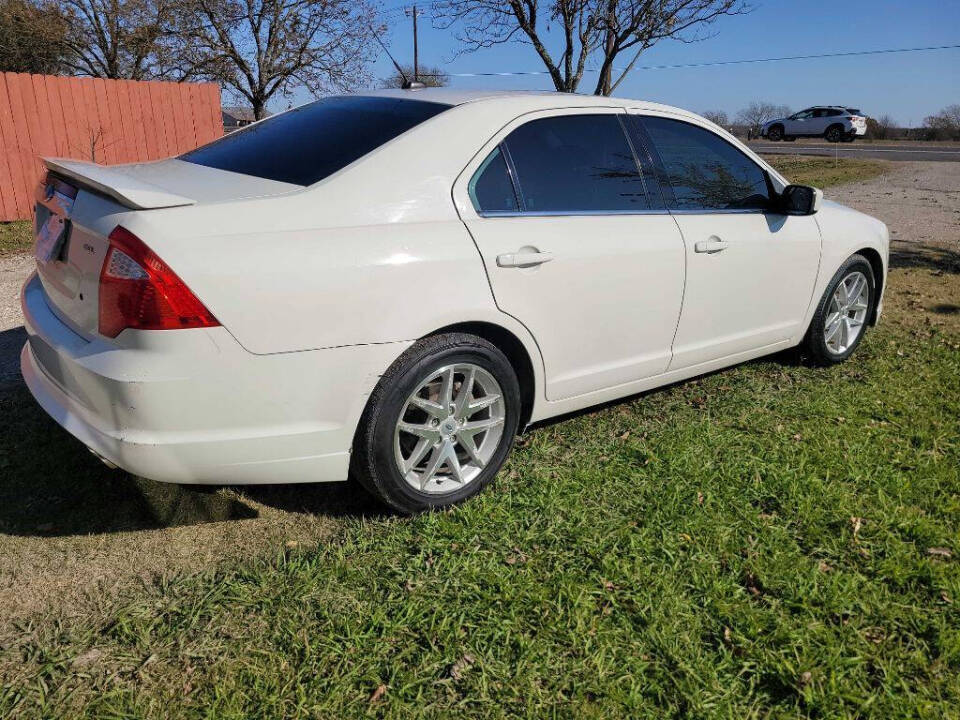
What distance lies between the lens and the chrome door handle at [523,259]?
3.07 m

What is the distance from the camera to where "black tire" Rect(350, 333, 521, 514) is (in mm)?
2832

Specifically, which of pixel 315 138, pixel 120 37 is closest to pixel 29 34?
pixel 120 37

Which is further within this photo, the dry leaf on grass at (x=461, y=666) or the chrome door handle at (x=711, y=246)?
the chrome door handle at (x=711, y=246)

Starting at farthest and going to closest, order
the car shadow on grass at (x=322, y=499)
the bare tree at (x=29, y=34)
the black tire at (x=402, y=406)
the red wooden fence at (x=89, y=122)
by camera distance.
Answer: the bare tree at (x=29, y=34) → the red wooden fence at (x=89, y=122) → the car shadow on grass at (x=322, y=499) → the black tire at (x=402, y=406)

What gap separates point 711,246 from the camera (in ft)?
12.8

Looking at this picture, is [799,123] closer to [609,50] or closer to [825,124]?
[825,124]

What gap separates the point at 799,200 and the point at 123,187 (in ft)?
11.4

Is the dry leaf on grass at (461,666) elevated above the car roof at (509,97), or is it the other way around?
the car roof at (509,97)

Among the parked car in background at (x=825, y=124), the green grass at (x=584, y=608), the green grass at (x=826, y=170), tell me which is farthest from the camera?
the parked car in background at (x=825, y=124)

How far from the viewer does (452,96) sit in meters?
3.47

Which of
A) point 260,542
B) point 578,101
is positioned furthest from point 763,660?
point 578,101

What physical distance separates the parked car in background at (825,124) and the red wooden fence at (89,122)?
34768 millimetres

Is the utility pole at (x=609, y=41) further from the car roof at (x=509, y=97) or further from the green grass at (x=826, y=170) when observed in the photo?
the car roof at (x=509, y=97)

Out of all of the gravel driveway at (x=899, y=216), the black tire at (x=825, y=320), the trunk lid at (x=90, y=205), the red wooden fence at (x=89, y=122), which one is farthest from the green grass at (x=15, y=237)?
the black tire at (x=825, y=320)
